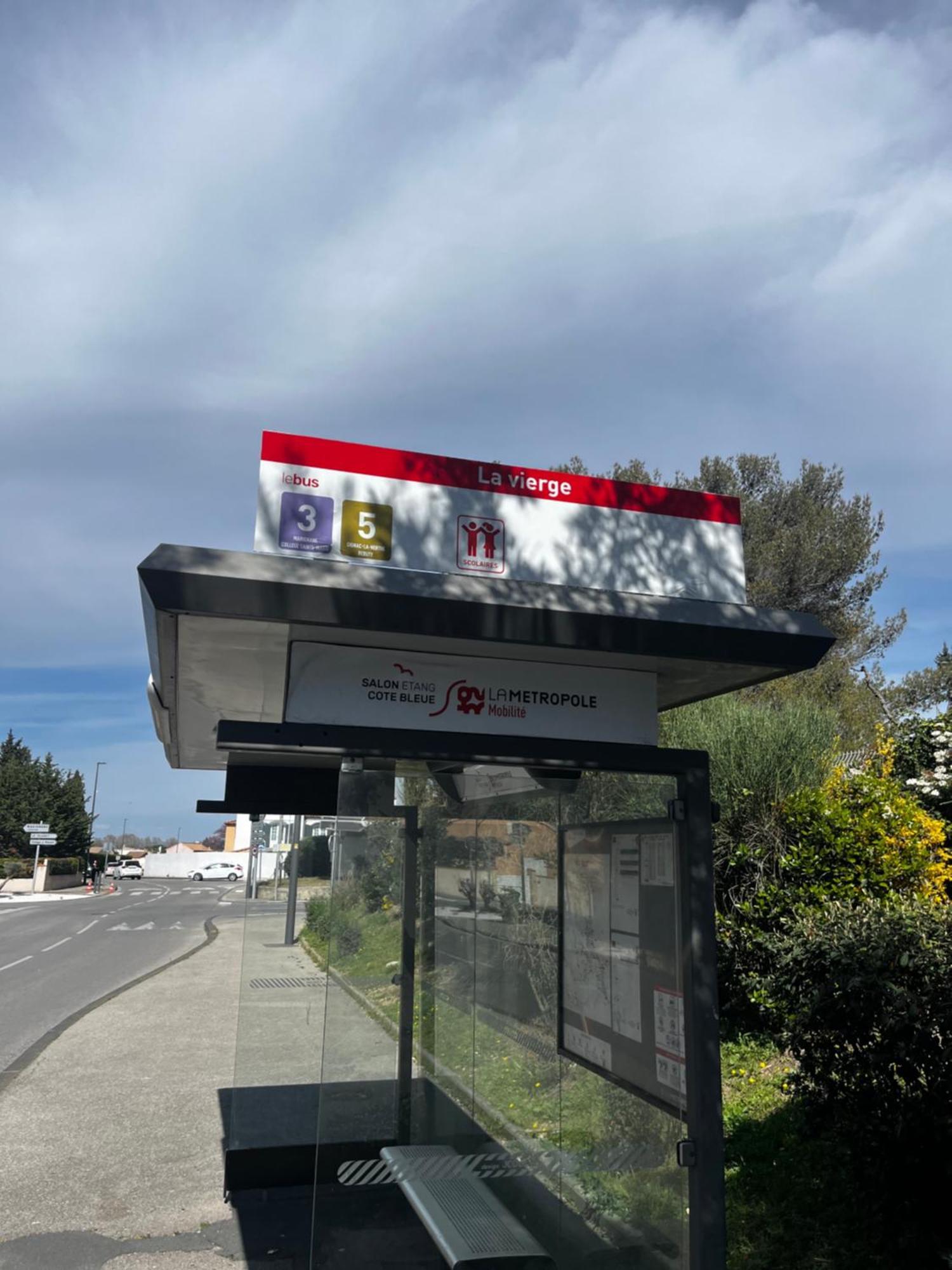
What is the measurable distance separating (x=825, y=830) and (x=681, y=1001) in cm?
481

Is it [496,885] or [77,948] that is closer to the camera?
[496,885]

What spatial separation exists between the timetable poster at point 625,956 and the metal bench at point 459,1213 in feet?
2.23

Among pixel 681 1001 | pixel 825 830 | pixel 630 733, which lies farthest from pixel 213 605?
pixel 825 830

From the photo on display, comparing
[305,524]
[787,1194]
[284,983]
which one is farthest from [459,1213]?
[305,524]

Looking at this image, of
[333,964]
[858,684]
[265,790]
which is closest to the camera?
[333,964]

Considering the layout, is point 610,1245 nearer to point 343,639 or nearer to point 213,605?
point 343,639

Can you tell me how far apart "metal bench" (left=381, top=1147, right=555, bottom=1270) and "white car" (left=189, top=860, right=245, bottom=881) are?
223 ft

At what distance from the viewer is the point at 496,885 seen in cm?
468

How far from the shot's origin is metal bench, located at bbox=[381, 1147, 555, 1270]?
3.70m

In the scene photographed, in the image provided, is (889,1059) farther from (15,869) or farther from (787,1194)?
(15,869)

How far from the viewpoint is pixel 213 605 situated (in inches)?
119

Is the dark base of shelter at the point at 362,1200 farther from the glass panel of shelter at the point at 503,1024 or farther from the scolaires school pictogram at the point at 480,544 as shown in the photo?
the scolaires school pictogram at the point at 480,544

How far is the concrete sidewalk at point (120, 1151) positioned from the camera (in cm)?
489

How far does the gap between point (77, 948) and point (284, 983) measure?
16477 mm
